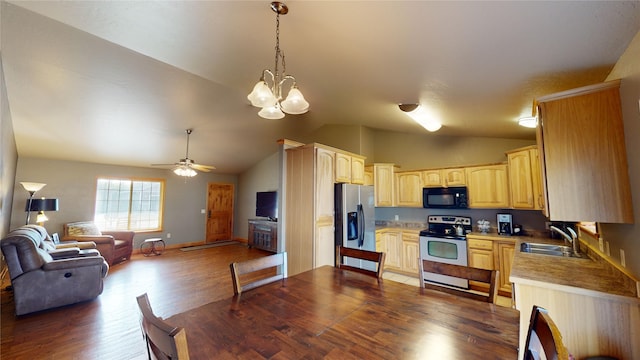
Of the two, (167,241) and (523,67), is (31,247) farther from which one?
(523,67)

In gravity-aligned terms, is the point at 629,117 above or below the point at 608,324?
above

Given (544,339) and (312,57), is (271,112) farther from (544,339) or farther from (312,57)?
(544,339)

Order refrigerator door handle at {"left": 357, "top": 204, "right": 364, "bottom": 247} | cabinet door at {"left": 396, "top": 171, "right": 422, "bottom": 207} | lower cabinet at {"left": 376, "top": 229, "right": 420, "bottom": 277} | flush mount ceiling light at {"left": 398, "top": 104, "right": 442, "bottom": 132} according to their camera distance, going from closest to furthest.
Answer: flush mount ceiling light at {"left": 398, "top": 104, "right": 442, "bottom": 132} → refrigerator door handle at {"left": 357, "top": 204, "right": 364, "bottom": 247} → lower cabinet at {"left": 376, "top": 229, "right": 420, "bottom": 277} → cabinet door at {"left": 396, "top": 171, "right": 422, "bottom": 207}

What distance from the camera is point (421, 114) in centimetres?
329

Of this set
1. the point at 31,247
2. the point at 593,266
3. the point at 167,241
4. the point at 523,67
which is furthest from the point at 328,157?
the point at 167,241

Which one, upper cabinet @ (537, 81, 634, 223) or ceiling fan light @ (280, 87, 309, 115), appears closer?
upper cabinet @ (537, 81, 634, 223)

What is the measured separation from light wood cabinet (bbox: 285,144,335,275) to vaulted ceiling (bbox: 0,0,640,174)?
0.95m

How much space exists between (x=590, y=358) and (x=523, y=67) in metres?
1.99

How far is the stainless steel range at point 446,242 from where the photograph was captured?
148 inches

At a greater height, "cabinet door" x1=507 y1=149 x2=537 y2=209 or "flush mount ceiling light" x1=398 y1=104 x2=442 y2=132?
"flush mount ceiling light" x1=398 y1=104 x2=442 y2=132

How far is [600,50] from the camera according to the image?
4.83 feet

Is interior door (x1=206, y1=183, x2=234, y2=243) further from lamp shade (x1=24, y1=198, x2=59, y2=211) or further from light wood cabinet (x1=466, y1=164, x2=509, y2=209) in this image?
light wood cabinet (x1=466, y1=164, x2=509, y2=209)

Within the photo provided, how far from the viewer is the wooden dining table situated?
91 cm

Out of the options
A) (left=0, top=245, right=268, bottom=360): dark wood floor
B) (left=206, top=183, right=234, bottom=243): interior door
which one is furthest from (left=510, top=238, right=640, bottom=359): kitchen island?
(left=206, top=183, right=234, bottom=243): interior door
